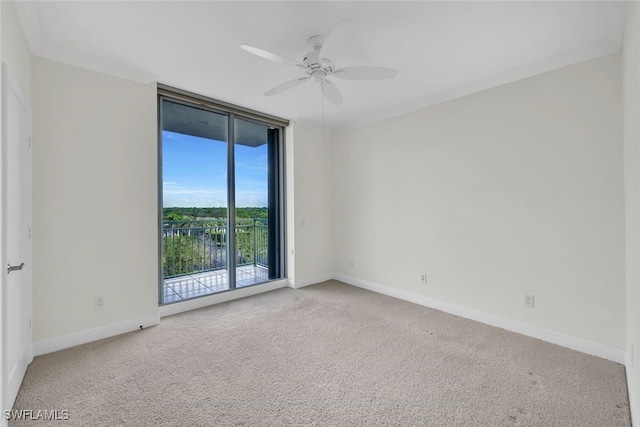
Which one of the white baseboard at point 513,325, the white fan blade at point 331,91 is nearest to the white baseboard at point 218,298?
the white baseboard at point 513,325

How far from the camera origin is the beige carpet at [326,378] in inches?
66.8

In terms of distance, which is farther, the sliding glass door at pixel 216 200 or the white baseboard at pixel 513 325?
the sliding glass door at pixel 216 200

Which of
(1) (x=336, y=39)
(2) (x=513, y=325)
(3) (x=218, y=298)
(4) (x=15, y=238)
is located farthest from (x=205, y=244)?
(2) (x=513, y=325)

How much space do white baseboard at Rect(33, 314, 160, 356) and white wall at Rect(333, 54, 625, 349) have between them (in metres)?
2.97

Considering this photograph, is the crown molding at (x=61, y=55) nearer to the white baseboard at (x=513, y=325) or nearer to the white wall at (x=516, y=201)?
the white wall at (x=516, y=201)

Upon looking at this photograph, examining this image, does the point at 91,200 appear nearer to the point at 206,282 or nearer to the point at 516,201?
the point at 206,282

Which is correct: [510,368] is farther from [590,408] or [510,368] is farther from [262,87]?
[262,87]

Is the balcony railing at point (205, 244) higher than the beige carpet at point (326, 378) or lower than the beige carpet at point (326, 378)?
higher

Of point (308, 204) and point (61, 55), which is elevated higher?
point (61, 55)

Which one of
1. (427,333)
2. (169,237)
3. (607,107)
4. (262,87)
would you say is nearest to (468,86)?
(607,107)

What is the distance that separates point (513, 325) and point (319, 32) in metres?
3.26

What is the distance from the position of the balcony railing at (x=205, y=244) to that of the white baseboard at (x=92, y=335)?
1175 millimetres

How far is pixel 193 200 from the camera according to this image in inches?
149

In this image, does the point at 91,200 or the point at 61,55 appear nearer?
the point at 61,55
